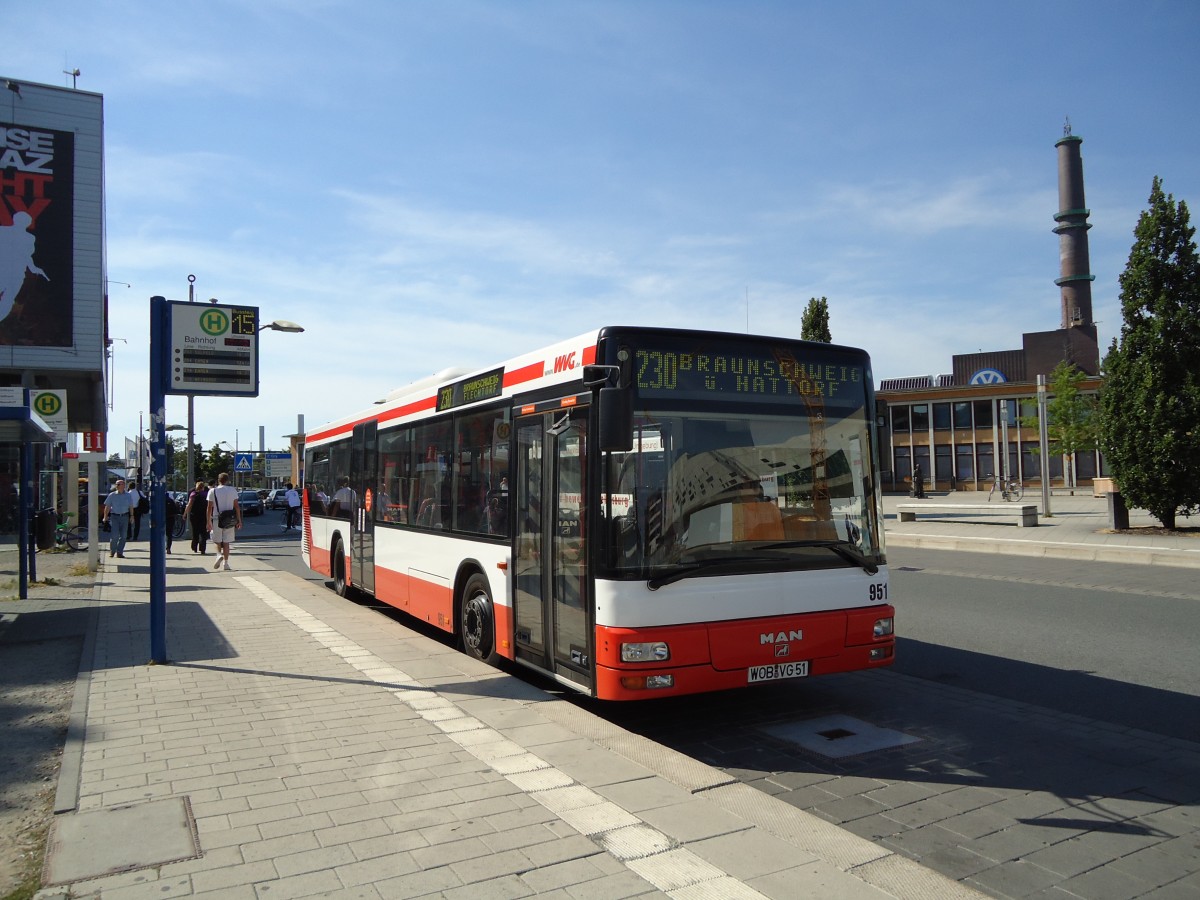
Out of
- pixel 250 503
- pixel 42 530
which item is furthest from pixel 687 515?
pixel 250 503

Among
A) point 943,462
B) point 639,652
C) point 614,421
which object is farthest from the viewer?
point 943,462

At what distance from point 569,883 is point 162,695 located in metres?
4.77

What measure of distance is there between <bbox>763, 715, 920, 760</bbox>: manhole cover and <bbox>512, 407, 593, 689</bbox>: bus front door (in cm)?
153

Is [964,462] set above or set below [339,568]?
above

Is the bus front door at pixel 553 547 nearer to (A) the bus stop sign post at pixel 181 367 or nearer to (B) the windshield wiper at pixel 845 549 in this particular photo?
(B) the windshield wiper at pixel 845 549

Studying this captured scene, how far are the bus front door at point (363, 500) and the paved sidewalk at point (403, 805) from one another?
450cm

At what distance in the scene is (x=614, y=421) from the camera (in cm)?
572

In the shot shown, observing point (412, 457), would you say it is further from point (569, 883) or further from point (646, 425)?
point (569, 883)

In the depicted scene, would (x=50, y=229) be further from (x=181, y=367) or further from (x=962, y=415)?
(x=962, y=415)

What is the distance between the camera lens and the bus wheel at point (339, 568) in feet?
46.5

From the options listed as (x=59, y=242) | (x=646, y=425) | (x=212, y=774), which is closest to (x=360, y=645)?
(x=212, y=774)

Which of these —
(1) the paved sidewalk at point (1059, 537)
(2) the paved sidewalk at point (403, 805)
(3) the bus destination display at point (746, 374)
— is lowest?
(2) the paved sidewalk at point (403, 805)

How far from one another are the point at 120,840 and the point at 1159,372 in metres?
23.4

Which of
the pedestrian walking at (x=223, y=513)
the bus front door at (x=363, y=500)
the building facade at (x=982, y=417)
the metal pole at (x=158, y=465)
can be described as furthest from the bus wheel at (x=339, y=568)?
the building facade at (x=982, y=417)
